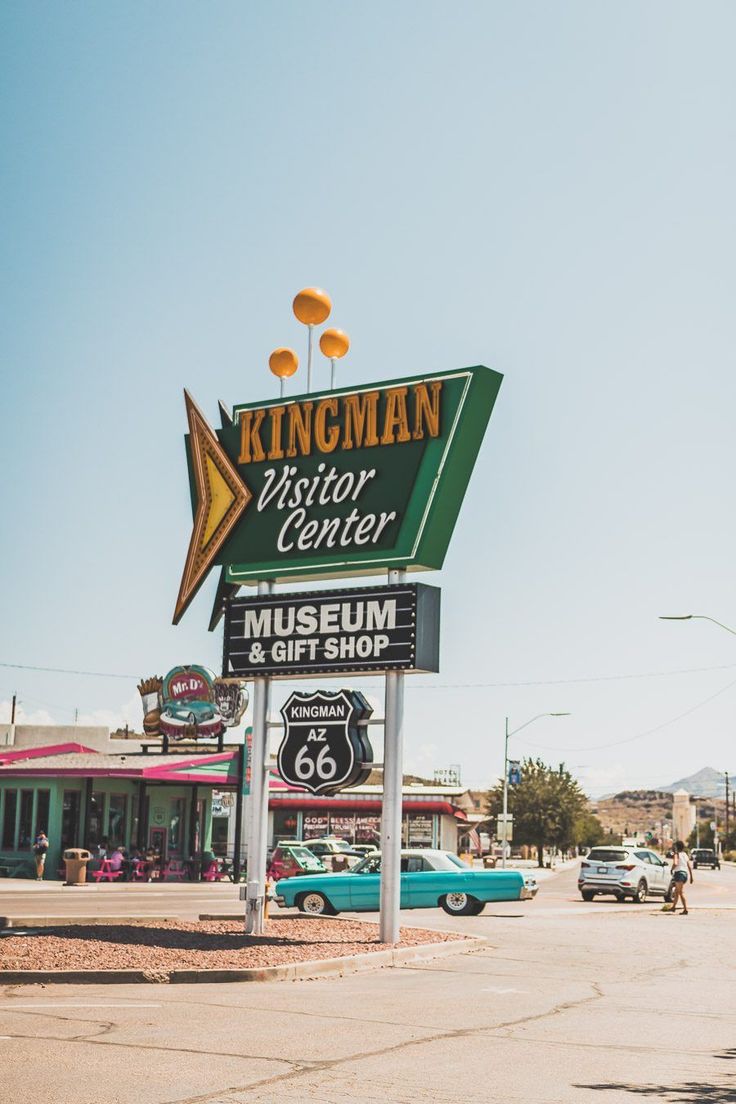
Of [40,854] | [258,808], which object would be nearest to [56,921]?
[258,808]

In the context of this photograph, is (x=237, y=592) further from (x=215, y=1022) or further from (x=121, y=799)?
(x=121, y=799)

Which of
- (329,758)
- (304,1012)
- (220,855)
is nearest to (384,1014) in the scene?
(304,1012)

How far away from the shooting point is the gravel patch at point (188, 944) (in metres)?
16.2

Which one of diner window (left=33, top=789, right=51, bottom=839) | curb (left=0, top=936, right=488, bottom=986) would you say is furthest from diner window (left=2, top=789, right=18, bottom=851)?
curb (left=0, top=936, right=488, bottom=986)

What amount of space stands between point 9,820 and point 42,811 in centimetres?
185

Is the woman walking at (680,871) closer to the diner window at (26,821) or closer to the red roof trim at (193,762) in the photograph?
the red roof trim at (193,762)

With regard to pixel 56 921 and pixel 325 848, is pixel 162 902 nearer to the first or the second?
pixel 56 921

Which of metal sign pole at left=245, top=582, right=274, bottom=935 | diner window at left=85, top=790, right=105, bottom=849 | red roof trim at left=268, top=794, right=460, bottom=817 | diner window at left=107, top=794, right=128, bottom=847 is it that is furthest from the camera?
red roof trim at left=268, top=794, right=460, bottom=817

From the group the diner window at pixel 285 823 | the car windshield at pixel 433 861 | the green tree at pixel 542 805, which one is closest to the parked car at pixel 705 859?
the green tree at pixel 542 805

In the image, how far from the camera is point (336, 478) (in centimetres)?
2170

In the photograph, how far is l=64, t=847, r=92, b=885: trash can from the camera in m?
39.7

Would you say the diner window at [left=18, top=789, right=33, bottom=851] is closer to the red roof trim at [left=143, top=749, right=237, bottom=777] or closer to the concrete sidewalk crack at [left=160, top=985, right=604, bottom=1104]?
the red roof trim at [left=143, top=749, right=237, bottom=777]

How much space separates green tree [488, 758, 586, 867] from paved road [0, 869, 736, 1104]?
69.4 m

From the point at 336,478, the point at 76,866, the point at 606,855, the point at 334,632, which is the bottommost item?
the point at 76,866
